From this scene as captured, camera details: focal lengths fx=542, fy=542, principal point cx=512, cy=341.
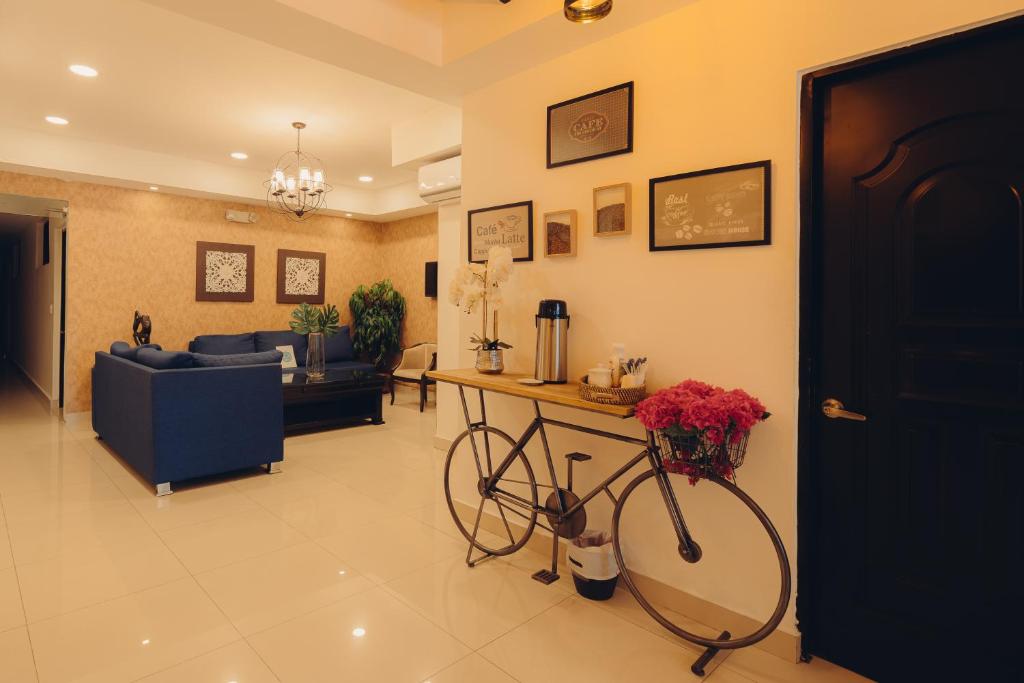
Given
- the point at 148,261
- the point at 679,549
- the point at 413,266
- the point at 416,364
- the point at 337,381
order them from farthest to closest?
the point at 413,266 → the point at 416,364 → the point at 148,261 → the point at 337,381 → the point at 679,549

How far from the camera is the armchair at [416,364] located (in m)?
6.66

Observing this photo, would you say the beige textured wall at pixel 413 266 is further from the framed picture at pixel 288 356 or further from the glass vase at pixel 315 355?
the glass vase at pixel 315 355

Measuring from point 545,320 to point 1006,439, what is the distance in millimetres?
1640

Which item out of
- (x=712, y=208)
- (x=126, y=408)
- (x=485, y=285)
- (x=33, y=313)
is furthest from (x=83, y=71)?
(x=33, y=313)

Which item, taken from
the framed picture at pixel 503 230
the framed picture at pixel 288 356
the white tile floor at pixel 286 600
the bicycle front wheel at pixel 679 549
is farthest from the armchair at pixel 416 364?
the bicycle front wheel at pixel 679 549

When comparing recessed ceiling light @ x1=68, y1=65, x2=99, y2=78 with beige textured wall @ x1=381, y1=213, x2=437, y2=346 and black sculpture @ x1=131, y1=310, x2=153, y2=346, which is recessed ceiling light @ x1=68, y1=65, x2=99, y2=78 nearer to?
black sculpture @ x1=131, y1=310, x2=153, y2=346

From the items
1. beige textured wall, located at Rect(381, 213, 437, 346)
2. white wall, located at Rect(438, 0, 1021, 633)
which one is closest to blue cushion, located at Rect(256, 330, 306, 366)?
beige textured wall, located at Rect(381, 213, 437, 346)

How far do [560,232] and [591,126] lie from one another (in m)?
0.51

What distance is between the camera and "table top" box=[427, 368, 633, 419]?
1.99 m

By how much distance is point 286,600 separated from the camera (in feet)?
7.77

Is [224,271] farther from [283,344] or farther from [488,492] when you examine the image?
[488,492]

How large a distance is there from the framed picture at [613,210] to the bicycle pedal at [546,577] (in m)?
1.63

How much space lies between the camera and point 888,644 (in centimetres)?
182

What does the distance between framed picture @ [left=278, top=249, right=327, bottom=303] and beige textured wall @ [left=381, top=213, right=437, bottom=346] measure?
1.02m
